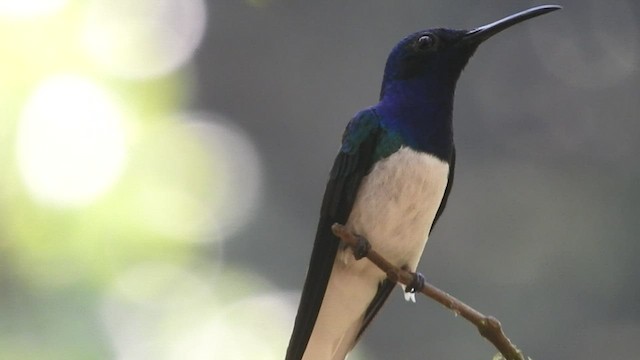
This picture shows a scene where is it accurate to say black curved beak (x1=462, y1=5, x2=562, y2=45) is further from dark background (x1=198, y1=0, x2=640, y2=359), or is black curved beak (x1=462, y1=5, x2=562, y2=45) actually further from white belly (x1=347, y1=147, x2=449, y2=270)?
dark background (x1=198, y1=0, x2=640, y2=359)

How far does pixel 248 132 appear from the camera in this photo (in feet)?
7.22

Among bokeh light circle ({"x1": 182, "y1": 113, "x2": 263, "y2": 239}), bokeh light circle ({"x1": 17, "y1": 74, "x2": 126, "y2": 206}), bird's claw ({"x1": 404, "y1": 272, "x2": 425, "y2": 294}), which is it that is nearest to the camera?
bird's claw ({"x1": 404, "y1": 272, "x2": 425, "y2": 294})

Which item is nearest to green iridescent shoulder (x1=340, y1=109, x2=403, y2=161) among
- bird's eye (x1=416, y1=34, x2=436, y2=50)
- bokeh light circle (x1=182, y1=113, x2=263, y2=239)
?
bird's eye (x1=416, y1=34, x2=436, y2=50)

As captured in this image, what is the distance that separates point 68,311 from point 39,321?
0.23 ft

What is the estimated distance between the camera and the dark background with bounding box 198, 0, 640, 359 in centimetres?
212

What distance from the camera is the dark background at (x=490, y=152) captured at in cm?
212

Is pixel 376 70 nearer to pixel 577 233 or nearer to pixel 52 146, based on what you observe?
pixel 577 233

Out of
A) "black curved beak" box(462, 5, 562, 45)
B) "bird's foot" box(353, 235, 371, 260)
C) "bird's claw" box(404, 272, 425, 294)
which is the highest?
"black curved beak" box(462, 5, 562, 45)

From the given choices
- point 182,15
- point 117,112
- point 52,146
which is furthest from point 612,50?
point 52,146

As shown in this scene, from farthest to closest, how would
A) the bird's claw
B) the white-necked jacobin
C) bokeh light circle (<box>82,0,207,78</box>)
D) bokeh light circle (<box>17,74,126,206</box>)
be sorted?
bokeh light circle (<box>82,0,207,78</box>)
bokeh light circle (<box>17,74,126,206</box>)
the white-necked jacobin
the bird's claw

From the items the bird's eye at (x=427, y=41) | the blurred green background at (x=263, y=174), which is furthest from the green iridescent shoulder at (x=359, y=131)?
the blurred green background at (x=263, y=174)

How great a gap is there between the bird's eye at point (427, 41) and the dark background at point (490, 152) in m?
0.95

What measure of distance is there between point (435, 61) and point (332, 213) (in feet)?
0.96

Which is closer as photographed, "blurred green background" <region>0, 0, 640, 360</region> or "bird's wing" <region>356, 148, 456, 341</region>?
"bird's wing" <region>356, 148, 456, 341</region>
